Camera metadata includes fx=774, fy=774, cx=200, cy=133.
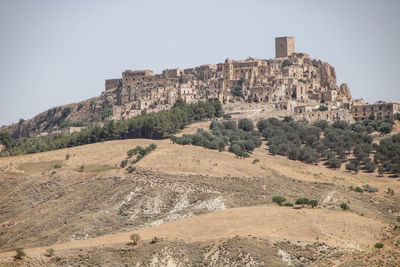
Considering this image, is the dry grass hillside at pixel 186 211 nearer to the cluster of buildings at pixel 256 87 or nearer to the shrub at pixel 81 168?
the shrub at pixel 81 168

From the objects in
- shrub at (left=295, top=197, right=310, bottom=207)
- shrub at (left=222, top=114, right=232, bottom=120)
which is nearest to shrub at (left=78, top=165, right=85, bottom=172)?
shrub at (left=295, top=197, right=310, bottom=207)

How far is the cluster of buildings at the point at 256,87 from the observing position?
154875 mm

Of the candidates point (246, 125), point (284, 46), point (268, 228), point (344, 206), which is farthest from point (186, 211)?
point (284, 46)

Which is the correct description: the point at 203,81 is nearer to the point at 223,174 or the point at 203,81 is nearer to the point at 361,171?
the point at 361,171

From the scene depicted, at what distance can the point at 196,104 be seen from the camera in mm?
152000

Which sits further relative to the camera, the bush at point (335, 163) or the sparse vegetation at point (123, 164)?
the bush at point (335, 163)

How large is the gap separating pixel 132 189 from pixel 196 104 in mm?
56341

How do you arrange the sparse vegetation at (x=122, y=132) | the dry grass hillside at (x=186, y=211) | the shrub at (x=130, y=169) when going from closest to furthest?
1. the dry grass hillside at (x=186, y=211)
2. the shrub at (x=130, y=169)
3. the sparse vegetation at (x=122, y=132)

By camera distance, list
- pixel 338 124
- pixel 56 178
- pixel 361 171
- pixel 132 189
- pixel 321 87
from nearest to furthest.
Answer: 1. pixel 132 189
2. pixel 56 178
3. pixel 361 171
4. pixel 338 124
5. pixel 321 87

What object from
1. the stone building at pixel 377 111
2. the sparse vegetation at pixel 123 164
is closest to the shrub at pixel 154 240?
the sparse vegetation at pixel 123 164

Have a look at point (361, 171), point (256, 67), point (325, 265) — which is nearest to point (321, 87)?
point (256, 67)

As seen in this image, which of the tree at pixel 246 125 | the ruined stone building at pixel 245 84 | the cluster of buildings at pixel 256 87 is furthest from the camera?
the ruined stone building at pixel 245 84

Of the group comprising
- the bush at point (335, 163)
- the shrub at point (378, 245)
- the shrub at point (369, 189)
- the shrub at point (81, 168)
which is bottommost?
the shrub at point (369, 189)

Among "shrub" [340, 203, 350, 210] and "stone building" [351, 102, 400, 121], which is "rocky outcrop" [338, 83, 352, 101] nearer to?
"stone building" [351, 102, 400, 121]
